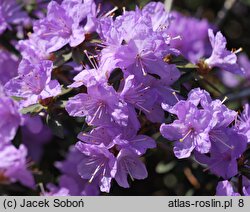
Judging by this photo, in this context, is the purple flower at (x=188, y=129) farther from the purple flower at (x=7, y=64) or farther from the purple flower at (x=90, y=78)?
the purple flower at (x=7, y=64)

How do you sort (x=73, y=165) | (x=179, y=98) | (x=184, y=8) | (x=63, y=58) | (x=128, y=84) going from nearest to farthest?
(x=128, y=84)
(x=179, y=98)
(x=63, y=58)
(x=73, y=165)
(x=184, y=8)

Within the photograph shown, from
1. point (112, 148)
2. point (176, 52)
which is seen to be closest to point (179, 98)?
point (176, 52)

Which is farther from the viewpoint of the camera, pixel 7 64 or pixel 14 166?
pixel 7 64

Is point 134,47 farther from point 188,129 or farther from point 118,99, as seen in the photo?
point 188,129

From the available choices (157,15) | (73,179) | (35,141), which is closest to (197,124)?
(157,15)
